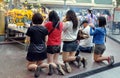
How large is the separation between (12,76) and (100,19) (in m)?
2.85

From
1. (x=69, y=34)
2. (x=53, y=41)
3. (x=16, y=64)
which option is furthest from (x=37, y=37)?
(x=16, y=64)

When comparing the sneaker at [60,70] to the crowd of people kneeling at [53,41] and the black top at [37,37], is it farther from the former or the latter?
the black top at [37,37]

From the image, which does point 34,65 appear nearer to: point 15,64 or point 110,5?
point 15,64

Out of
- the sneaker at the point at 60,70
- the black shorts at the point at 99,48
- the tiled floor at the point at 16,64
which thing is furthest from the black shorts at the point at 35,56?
the black shorts at the point at 99,48

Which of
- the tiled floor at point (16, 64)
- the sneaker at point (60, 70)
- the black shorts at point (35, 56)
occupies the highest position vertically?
the black shorts at point (35, 56)

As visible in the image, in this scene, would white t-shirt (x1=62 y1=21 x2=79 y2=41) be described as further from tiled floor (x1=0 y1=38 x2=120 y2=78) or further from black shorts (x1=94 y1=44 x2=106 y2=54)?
black shorts (x1=94 y1=44 x2=106 y2=54)

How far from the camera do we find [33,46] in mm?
5441

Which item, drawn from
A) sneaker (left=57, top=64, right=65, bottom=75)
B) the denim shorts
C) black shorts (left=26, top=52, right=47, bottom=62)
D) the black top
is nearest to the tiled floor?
sneaker (left=57, top=64, right=65, bottom=75)

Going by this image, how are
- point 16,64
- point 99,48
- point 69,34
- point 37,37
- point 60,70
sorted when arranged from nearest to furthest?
point 37,37 < point 60,70 < point 69,34 < point 16,64 < point 99,48

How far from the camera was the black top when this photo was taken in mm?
5352

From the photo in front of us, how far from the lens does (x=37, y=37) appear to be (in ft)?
17.7

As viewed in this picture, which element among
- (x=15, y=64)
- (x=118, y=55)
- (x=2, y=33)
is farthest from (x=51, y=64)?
(x=2, y=33)

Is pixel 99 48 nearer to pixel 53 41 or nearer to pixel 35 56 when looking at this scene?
pixel 53 41

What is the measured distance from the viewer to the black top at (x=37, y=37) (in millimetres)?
5352
